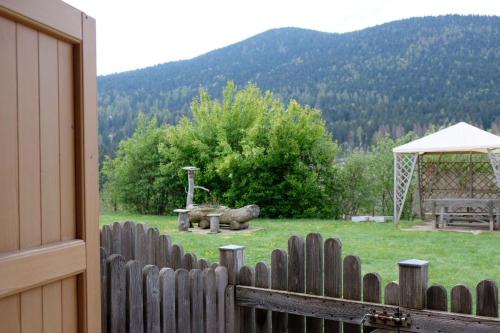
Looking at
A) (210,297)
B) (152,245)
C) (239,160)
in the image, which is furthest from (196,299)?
(239,160)

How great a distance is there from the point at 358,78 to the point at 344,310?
48946mm

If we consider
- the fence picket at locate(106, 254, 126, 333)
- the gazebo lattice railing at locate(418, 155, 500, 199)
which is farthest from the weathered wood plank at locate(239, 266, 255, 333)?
the gazebo lattice railing at locate(418, 155, 500, 199)

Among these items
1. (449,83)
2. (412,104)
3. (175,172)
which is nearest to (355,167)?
(175,172)

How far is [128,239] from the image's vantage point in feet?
13.5

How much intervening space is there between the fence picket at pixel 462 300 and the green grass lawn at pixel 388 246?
4493 millimetres

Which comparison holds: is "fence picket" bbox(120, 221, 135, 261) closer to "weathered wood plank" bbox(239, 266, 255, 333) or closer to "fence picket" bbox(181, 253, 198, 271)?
"fence picket" bbox(181, 253, 198, 271)

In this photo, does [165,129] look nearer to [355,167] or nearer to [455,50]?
[355,167]

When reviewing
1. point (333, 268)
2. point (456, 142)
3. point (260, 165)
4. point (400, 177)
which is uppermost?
point (456, 142)

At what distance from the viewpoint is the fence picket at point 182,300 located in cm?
309

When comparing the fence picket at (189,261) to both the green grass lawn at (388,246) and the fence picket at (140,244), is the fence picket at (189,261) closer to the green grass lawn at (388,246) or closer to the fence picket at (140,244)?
the fence picket at (140,244)

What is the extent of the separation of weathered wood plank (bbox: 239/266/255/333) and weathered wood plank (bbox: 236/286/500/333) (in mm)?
48

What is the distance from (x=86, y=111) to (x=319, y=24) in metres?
73.6

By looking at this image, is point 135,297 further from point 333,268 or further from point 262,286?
point 333,268

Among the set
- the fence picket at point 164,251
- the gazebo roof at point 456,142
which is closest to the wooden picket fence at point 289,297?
the fence picket at point 164,251
